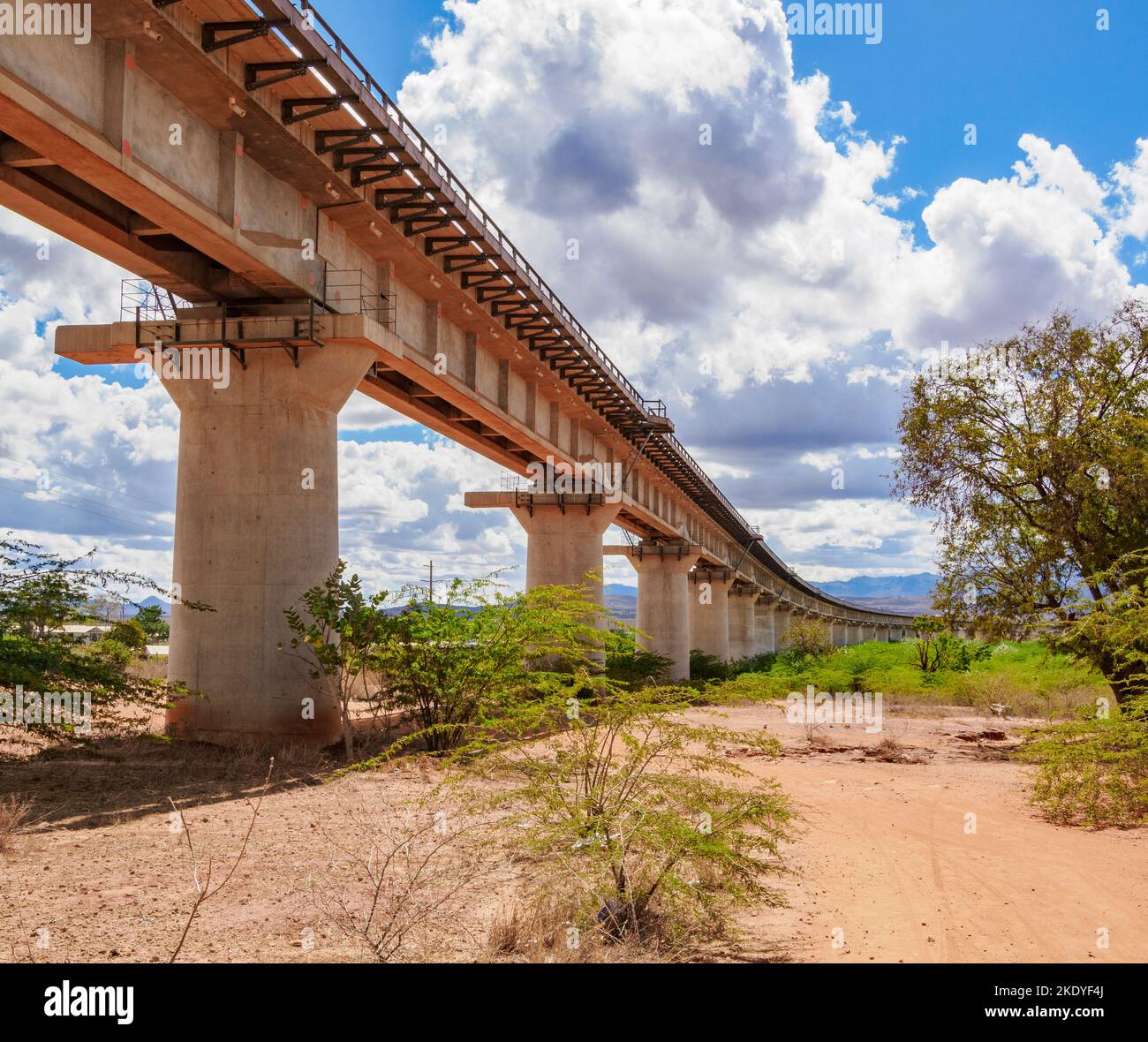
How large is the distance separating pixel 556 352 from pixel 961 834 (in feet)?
67.7

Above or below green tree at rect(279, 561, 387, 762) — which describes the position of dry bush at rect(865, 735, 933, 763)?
below

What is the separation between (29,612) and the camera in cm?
1377

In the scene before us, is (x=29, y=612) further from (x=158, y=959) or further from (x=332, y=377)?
(x=158, y=959)

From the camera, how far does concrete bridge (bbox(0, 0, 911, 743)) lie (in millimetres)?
13773

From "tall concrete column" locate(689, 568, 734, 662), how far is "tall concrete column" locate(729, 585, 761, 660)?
1434 cm

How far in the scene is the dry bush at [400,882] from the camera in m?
7.29
